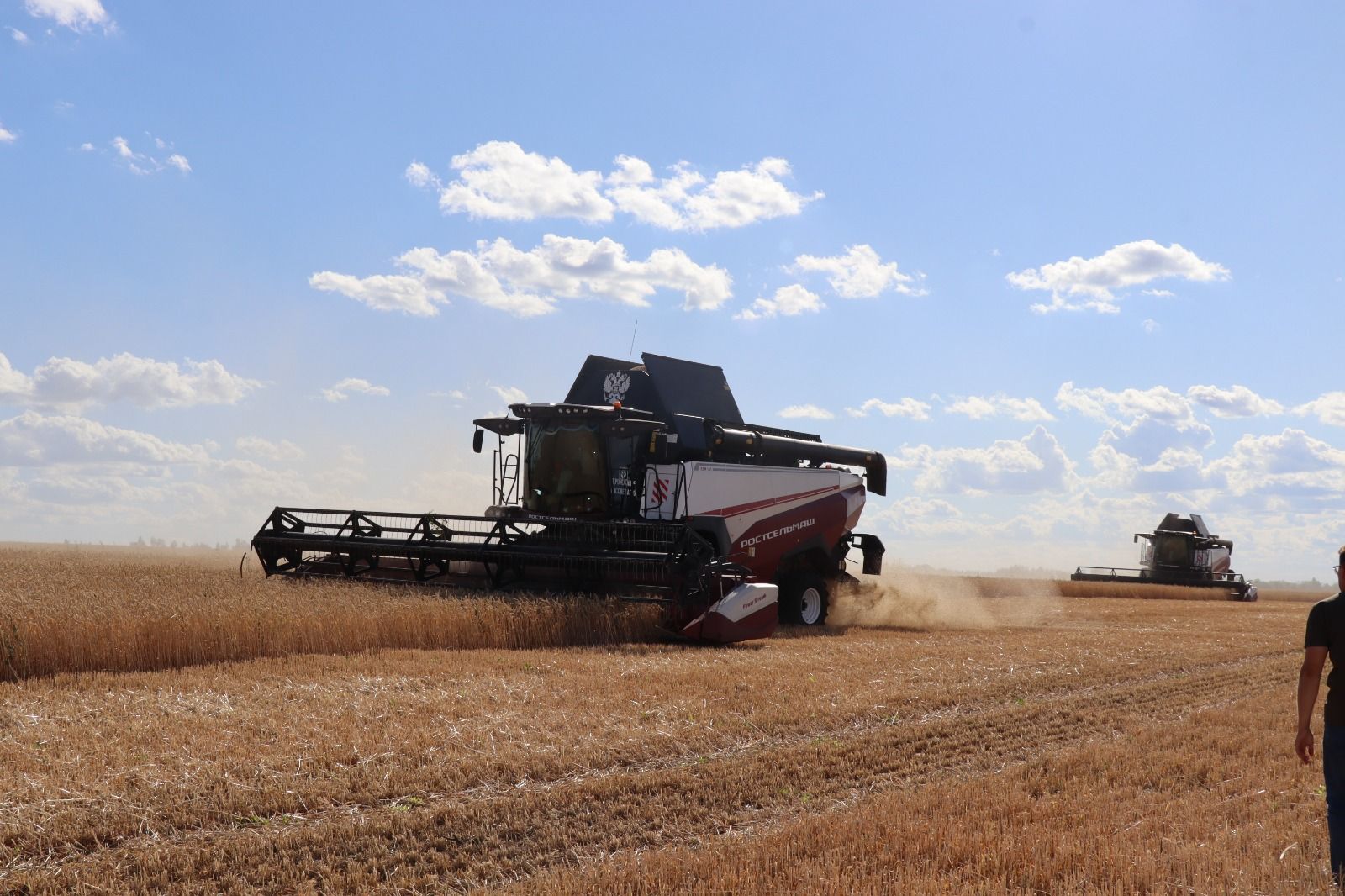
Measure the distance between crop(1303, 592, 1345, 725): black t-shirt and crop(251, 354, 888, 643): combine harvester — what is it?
28.2 feet

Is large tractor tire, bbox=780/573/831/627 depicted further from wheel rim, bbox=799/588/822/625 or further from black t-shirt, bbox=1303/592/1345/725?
black t-shirt, bbox=1303/592/1345/725

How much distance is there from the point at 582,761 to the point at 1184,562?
38.0 m

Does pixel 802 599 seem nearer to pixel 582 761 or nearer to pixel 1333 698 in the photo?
pixel 582 761

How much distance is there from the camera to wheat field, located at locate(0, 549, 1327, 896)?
4.47 metres

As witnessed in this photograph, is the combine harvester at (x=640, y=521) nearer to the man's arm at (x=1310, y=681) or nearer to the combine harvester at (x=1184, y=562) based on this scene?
the man's arm at (x=1310, y=681)

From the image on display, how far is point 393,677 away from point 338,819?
3668 mm

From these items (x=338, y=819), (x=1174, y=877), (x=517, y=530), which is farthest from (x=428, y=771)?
(x=517, y=530)

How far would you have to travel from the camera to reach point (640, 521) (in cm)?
1482

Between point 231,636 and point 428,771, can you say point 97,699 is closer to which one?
point 231,636

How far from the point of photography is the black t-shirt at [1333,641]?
13.7ft

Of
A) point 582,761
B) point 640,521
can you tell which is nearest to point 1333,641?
point 582,761

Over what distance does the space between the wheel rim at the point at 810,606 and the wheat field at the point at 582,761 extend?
4.40 meters

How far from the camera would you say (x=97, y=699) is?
7.60m

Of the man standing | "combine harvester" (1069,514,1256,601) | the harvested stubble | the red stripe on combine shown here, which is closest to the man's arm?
the man standing
